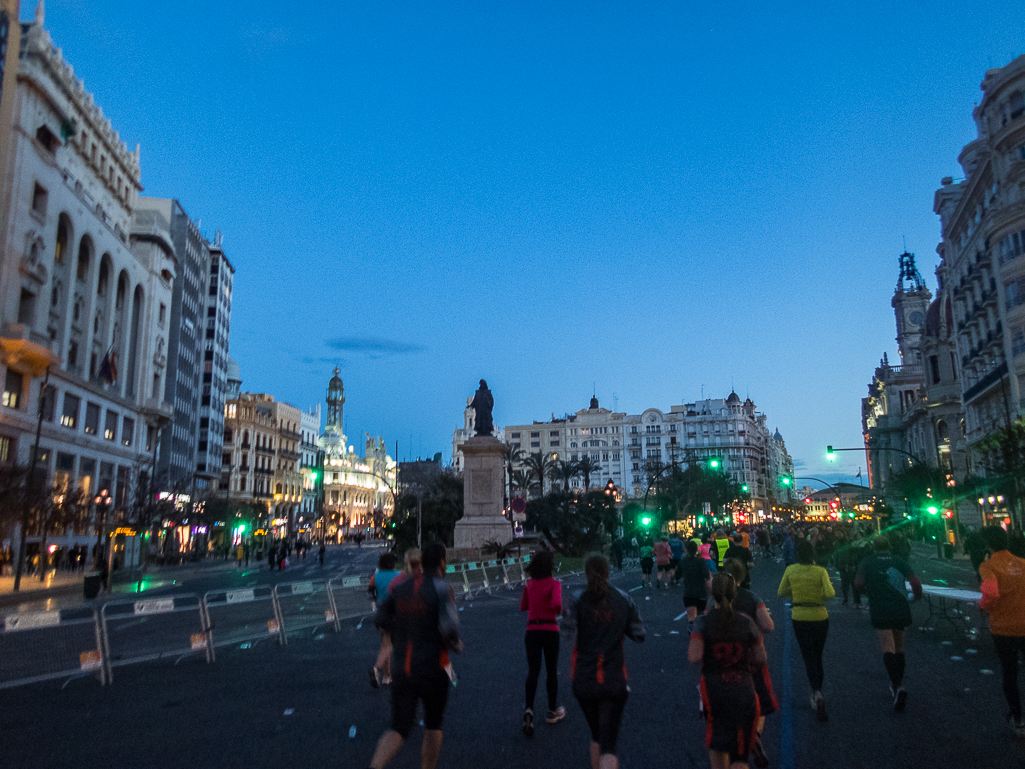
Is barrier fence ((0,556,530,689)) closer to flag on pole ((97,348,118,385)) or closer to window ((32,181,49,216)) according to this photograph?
window ((32,181,49,216))

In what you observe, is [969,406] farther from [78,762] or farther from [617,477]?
[617,477]

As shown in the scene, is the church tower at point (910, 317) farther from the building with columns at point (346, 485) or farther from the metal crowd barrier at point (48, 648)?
the metal crowd barrier at point (48, 648)

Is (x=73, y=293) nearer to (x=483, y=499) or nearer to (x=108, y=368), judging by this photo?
(x=108, y=368)

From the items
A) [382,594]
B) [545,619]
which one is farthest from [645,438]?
[545,619]

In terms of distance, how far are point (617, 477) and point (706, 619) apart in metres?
142

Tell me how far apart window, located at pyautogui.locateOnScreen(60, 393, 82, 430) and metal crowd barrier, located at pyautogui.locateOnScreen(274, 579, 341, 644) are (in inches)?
1135

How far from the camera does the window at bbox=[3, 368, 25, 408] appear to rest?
127 ft

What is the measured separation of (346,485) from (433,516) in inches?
3840

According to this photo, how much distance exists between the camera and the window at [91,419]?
153ft

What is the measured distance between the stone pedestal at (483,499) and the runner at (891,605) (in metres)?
24.6

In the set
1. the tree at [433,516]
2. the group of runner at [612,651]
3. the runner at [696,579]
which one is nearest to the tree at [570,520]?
the tree at [433,516]

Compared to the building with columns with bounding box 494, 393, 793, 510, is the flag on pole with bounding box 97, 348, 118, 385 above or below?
below

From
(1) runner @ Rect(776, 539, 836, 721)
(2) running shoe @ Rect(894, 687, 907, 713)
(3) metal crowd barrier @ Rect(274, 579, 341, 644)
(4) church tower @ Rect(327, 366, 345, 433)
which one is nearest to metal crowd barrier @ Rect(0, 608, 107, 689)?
(3) metal crowd barrier @ Rect(274, 579, 341, 644)

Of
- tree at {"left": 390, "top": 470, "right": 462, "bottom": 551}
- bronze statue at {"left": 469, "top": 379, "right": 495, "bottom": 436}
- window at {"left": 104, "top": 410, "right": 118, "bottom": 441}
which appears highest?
window at {"left": 104, "top": 410, "right": 118, "bottom": 441}
